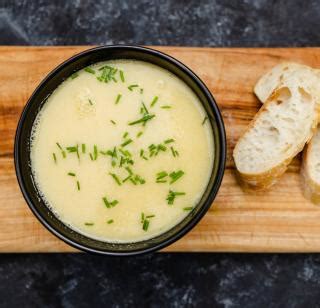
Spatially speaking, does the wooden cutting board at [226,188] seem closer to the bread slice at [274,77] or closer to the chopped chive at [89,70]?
the bread slice at [274,77]

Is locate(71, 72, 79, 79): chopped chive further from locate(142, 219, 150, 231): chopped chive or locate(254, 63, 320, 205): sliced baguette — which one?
locate(254, 63, 320, 205): sliced baguette

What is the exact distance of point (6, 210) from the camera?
2.02 meters

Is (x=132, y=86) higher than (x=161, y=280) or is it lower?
higher

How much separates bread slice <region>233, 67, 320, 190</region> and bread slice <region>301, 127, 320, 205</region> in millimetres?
57

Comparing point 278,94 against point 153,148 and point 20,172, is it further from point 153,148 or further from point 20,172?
point 20,172

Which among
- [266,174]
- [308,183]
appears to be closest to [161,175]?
[266,174]

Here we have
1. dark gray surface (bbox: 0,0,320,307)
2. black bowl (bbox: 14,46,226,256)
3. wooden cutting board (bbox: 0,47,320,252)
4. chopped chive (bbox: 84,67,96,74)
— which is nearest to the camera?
black bowl (bbox: 14,46,226,256)

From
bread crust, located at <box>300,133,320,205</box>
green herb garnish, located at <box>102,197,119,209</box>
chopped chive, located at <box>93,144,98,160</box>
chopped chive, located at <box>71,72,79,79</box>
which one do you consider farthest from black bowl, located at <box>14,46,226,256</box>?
bread crust, located at <box>300,133,320,205</box>

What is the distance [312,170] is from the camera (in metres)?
1.98

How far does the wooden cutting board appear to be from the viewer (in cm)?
200

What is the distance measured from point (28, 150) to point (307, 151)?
952 mm

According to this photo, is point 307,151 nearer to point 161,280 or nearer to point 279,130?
point 279,130

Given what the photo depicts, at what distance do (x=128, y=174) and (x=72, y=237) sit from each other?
0.86 ft

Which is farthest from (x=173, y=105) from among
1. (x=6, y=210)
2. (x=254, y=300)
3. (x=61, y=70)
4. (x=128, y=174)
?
(x=254, y=300)
